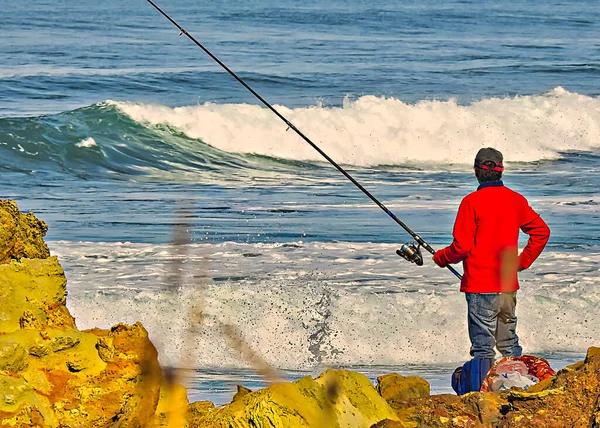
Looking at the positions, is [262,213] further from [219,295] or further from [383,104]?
[383,104]

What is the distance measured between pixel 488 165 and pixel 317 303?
10.5ft

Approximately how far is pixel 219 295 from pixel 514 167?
1032 cm

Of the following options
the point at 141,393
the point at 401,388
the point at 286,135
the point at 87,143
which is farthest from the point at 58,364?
the point at 286,135

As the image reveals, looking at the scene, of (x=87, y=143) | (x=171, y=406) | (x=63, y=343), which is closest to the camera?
(x=63, y=343)

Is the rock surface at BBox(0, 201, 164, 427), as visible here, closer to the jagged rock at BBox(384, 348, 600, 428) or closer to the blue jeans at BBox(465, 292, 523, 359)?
the jagged rock at BBox(384, 348, 600, 428)

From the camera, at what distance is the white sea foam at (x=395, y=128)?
18031 millimetres

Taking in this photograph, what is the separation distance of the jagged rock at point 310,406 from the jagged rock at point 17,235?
0.88 metres

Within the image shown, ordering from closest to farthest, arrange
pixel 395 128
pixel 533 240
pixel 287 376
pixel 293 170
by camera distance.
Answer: pixel 533 240 < pixel 287 376 < pixel 293 170 < pixel 395 128

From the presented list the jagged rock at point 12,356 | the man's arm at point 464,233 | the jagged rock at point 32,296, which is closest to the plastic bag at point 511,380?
the man's arm at point 464,233

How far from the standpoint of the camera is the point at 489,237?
15.1 ft

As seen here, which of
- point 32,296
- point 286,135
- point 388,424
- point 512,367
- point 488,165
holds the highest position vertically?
point 488,165

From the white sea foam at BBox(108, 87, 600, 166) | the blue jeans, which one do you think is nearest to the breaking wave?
the white sea foam at BBox(108, 87, 600, 166)

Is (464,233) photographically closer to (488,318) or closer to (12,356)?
(488,318)

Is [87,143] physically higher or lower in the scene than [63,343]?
lower
